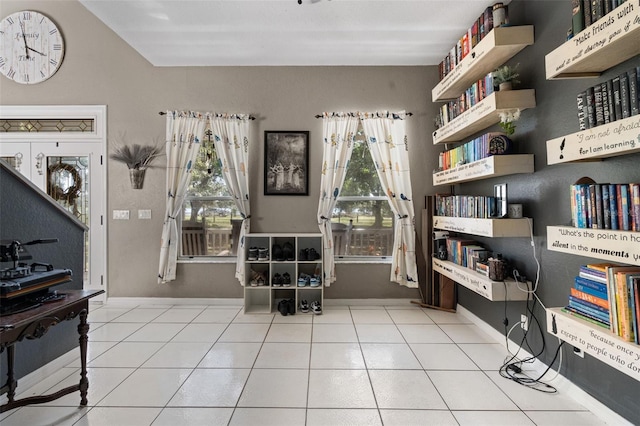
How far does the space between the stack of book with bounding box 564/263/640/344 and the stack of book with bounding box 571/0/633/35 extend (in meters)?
1.31

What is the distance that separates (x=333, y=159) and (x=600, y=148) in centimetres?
275

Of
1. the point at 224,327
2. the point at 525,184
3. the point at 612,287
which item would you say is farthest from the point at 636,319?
the point at 224,327

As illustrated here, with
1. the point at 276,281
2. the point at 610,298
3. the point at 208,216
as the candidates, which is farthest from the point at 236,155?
the point at 610,298

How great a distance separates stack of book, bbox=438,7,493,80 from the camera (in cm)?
262

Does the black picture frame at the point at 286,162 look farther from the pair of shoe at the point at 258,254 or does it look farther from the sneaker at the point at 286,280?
the sneaker at the point at 286,280

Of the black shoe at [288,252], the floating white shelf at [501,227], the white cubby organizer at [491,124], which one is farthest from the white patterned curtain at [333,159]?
the floating white shelf at [501,227]

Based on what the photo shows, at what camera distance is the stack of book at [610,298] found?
57.3 inches

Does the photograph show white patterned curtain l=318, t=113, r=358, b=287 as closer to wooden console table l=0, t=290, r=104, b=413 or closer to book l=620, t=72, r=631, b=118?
wooden console table l=0, t=290, r=104, b=413

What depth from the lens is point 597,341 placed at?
5.16ft

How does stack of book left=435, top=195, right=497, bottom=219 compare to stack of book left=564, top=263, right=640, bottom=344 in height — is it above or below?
above

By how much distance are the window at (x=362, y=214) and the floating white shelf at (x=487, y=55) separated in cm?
126

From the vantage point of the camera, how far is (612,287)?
1.55 meters

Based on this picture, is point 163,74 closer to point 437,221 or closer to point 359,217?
point 359,217

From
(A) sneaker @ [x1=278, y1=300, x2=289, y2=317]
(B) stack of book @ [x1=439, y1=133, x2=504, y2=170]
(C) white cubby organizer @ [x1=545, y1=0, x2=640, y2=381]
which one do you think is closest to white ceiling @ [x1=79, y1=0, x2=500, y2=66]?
(B) stack of book @ [x1=439, y1=133, x2=504, y2=170]
